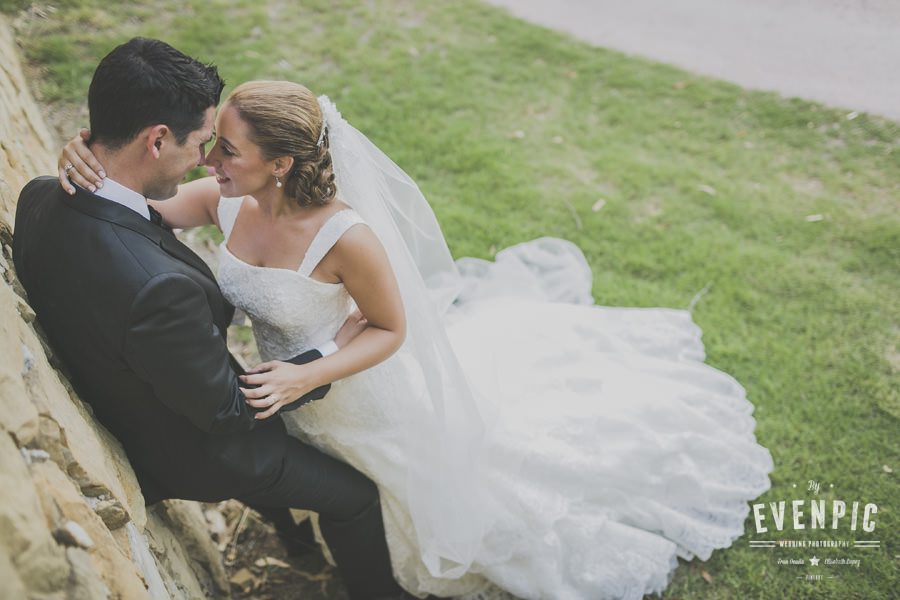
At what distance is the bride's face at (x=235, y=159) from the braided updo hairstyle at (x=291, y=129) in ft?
0.10

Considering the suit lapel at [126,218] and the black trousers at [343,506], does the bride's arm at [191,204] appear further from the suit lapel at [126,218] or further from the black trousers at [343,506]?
the black trousers at [343,506]

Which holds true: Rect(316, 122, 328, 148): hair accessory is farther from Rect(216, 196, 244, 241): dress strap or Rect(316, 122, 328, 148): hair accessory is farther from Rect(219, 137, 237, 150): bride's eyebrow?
Rect(216, 196, 244, 241): dress strap

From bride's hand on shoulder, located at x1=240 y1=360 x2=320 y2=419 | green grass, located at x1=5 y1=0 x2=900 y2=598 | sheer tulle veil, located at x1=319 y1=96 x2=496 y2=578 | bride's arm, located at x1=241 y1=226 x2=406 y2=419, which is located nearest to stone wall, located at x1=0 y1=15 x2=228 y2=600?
bride's hand on shoulder, located at x1=240 y1=360 x2=320 y2=419

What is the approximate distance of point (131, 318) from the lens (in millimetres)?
1991

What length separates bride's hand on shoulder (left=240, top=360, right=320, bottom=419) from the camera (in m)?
2.43

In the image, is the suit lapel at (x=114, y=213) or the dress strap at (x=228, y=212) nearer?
the suit lapel at (x=114, y=213)

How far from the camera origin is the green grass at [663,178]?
156 inches

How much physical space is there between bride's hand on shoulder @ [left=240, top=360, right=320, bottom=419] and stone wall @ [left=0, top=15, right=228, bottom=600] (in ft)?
1.72

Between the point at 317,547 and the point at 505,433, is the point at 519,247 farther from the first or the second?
the point at 317,547

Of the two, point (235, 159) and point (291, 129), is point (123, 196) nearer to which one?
point (235, 159)

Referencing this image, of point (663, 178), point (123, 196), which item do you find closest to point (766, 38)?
point (663, 178)

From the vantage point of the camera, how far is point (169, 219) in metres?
3.08

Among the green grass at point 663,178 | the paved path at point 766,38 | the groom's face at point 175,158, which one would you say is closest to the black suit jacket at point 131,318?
the groom's face at point 175,158

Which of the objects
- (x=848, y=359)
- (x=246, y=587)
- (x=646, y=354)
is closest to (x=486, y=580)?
(x=246, y=587)
